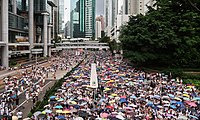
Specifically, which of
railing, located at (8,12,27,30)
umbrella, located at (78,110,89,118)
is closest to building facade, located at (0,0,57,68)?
railing, located at (8,12,27,30)

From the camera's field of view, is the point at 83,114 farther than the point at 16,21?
No

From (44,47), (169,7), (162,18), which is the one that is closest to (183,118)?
(162,18)

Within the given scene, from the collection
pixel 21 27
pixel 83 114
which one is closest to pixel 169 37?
pixel 83 114

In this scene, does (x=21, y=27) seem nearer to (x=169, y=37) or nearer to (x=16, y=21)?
(x=16, y=21)

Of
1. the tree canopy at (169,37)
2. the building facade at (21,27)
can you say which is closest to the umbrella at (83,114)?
the tree canopy at (169,37)

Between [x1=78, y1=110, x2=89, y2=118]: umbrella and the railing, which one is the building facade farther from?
[x1=78, y1=110, x2=89, y2=118]: umbrella
